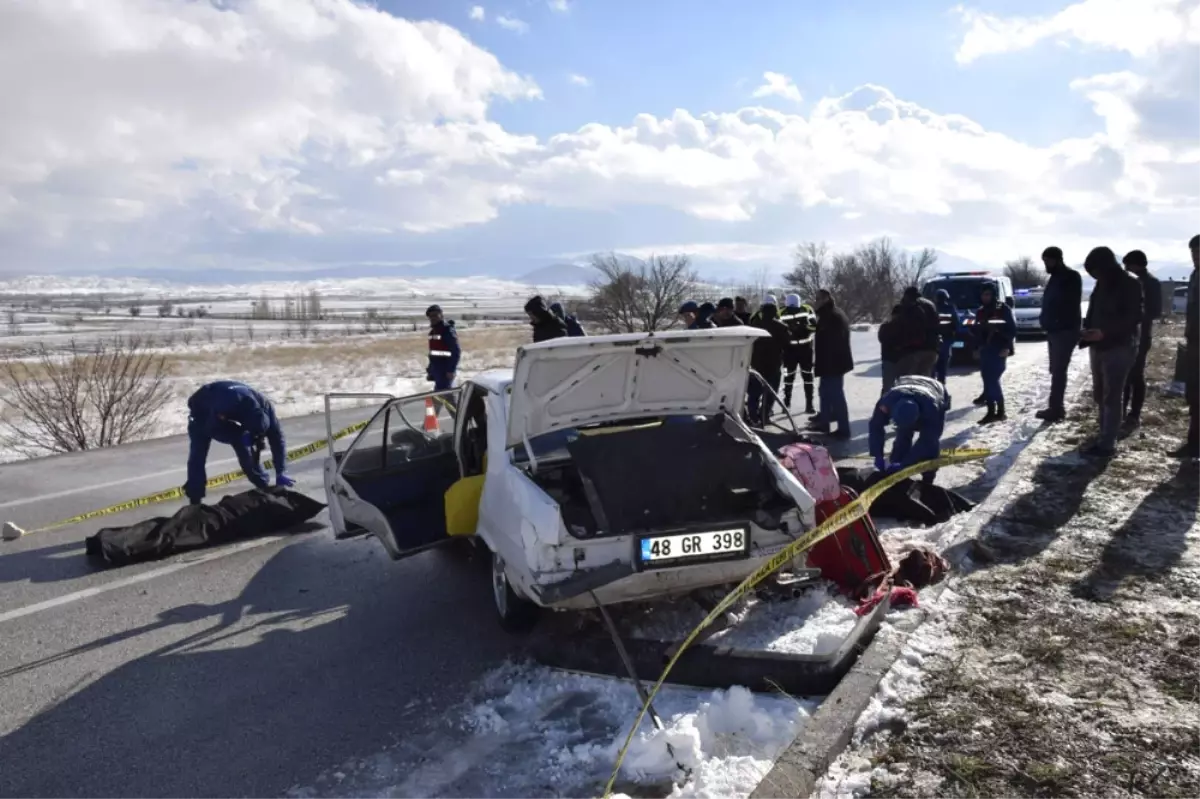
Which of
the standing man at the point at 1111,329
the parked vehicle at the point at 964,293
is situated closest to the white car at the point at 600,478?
the standing man at the point at 1111,329

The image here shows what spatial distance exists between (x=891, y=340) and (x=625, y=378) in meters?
5.78

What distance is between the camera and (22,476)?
34.6 feet

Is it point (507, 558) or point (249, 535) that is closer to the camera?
point (507, 558)

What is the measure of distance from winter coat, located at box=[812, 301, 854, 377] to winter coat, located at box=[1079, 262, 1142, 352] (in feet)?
9.72

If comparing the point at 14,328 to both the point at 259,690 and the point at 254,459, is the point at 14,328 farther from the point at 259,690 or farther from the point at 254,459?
the point at 259,690

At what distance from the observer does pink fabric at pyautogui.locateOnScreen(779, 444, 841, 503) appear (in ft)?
17.7

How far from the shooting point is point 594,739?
145 inches

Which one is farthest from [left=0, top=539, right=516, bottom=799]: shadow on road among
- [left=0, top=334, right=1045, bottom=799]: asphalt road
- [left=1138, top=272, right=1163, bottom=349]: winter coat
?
[left=1138, top=272, right=1163, bottom=349]: winter coat

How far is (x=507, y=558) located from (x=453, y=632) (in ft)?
2.23

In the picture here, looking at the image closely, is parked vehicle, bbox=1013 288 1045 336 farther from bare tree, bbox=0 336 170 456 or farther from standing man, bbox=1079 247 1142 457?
bare tree, bbox=0 336 170 456

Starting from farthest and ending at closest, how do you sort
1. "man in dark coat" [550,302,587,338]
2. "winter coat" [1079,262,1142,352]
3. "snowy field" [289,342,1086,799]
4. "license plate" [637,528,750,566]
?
1. "man in dark coat" [550,302,587,338]
2. "winter coat" [1079,262,1142,352]
3. "license plate" [637,528,750,566]
4. "snowy field" [289,342,1086,799]

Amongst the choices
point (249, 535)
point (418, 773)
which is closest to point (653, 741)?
point (418, 773)

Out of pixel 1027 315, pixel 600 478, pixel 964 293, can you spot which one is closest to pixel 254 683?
pixel 600 478

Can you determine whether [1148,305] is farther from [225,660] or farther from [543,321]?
[225,660]
